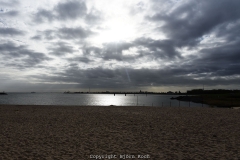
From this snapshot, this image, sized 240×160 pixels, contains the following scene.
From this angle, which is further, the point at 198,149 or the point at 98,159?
the point at 198,149

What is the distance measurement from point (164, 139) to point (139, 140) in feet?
5.51

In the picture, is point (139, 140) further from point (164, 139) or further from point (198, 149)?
point (198, 149)

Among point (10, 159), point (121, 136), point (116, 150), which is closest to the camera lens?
point (10, 159)

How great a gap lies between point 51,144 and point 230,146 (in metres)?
10.3

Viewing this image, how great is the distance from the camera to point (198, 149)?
10.5 metres

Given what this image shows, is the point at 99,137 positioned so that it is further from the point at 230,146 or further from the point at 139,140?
the point at 230,146

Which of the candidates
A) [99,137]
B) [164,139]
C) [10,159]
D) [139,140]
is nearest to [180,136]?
[164,139]

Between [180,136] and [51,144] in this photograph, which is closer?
[51,144]

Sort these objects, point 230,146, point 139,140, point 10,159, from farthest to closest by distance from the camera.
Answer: point 139,140 → point 230,146 → point 10,159

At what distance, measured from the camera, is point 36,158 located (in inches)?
348

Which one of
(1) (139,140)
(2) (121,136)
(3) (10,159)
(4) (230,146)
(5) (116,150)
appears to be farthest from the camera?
(2) (121,136)

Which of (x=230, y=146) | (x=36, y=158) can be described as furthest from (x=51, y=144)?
(x=230, y=146)

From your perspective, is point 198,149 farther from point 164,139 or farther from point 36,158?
point 36,158

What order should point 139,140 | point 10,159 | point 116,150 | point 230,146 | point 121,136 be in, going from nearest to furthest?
1. point 10,159
2. point 116,150
3. point 230,146
4. point 139,140
5. point 121,136
